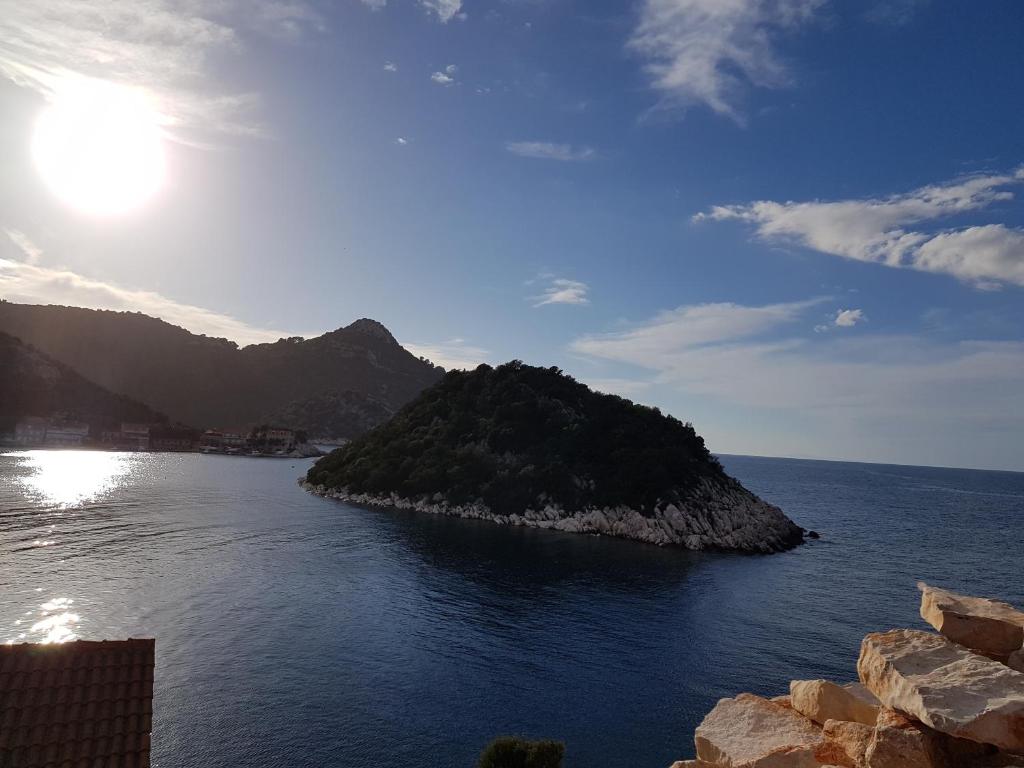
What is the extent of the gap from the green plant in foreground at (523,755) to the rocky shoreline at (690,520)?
2569 inches

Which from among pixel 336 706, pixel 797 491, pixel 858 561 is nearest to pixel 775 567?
pixel 858 561

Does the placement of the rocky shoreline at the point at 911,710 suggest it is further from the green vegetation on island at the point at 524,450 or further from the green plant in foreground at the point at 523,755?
the green vegetation on island at the point at 524,450

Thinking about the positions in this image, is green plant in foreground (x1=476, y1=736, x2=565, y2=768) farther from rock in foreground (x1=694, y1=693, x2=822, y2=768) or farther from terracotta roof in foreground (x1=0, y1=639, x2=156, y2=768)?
terracotta roof in foreground (x1=0, y1=639, x2=156, y2=768)

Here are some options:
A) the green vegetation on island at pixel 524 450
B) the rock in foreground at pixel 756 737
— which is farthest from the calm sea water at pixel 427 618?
the rock in foreground at pixel 756 737

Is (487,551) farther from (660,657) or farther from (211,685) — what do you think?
(211,685)

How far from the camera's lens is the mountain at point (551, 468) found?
90.3 m

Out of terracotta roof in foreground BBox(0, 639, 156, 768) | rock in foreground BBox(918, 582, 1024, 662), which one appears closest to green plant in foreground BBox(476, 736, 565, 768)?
terracotta roof in foreground BBox(0, 639, 156, 768)

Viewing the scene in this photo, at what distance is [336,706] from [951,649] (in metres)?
30.0

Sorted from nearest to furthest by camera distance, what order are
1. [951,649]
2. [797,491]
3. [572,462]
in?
1. [951,649]
2. [572,462]
3. [797,491]

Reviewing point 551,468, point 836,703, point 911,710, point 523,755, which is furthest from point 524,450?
point 911,710

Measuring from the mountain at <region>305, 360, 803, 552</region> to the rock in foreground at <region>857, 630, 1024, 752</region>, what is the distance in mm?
77366

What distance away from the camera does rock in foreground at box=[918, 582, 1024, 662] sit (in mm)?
9648

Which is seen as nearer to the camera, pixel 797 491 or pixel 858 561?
pixel 858 561

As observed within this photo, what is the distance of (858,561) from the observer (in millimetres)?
77188
